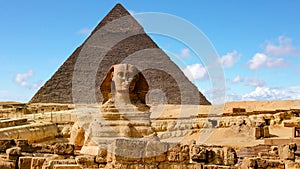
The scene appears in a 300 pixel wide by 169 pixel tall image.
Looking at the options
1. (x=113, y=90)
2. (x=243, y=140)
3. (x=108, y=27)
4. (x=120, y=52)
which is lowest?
(x=243, y=140)

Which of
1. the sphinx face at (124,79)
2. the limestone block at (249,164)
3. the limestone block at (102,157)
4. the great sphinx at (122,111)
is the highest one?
the sphinx face at (124,79)

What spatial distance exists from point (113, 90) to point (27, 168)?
3.27 metres

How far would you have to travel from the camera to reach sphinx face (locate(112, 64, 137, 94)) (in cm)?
870

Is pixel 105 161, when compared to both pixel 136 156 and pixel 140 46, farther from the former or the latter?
pixel 140 46

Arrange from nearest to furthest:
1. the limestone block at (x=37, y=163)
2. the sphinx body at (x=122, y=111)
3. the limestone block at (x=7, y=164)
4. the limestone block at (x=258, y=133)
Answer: the limestone block at (x=37, y=163), the limestone block at (x=7, y=164), the sphinx body at (x=122, y=111), the limestone block at (x=258, y=133)

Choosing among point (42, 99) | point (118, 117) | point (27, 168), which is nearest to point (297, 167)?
point (27, 168)

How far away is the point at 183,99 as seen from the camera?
196 ft

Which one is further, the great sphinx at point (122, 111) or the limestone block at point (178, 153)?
the great sphinx at point (122, 111)

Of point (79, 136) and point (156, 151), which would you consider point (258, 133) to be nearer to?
point (79, 136)

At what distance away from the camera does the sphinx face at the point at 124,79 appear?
8703 mm

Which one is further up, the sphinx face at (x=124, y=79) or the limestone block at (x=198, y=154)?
the sphinx face at (x=124, y=79)

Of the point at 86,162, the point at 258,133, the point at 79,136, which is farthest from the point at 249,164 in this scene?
the point at 258,133

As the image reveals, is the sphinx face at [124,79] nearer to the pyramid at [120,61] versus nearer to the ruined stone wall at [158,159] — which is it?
Result: the ruined stone wall at [158,159]

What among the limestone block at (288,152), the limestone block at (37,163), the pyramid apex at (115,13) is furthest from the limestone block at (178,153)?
the pyramid apex at (115,13)
